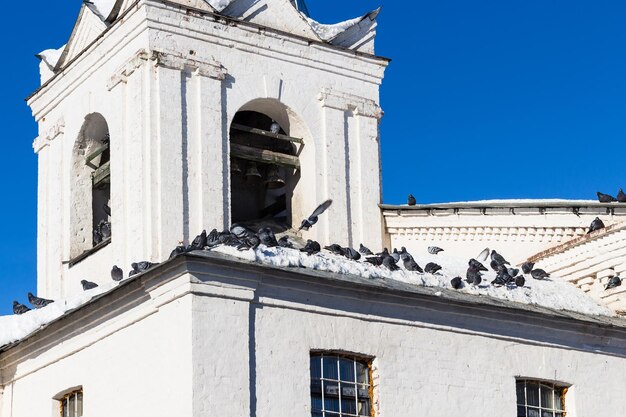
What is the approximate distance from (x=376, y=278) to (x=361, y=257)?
1261 millimetres

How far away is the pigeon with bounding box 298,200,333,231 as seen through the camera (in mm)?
24203

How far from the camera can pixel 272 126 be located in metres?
26.6

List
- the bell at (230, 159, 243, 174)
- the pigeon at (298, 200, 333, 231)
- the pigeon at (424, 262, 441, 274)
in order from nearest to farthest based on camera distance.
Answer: the pigeon at (424, 262, 441, 274) → the pigeon at (298, 200, 333, 231) → the bell at (230, 159, 243, 174)

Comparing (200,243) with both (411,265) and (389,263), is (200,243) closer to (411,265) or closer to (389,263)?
(389,263)

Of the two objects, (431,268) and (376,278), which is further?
(431,268)

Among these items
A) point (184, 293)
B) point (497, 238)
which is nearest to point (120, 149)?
point (497, 238)

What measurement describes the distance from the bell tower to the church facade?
34 millimetres

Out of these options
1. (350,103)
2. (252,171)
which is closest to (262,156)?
(252,171)

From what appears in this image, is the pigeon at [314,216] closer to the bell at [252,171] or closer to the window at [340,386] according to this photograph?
the bell at [252,171]

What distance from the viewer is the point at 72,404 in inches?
809

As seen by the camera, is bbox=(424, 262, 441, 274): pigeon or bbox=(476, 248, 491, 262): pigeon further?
bbox=(476, 248, 491, 262): pigeon

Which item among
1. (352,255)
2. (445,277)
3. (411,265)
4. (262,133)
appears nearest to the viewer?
(352,255)

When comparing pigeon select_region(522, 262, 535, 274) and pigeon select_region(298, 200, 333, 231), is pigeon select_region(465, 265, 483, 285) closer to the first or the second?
pigeon select_region(522, 262, 535, 274)

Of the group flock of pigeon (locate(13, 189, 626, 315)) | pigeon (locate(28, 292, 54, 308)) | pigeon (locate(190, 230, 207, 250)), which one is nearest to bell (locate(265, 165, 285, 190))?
flock of pigeon (locate(13, 189, 626, 315))
